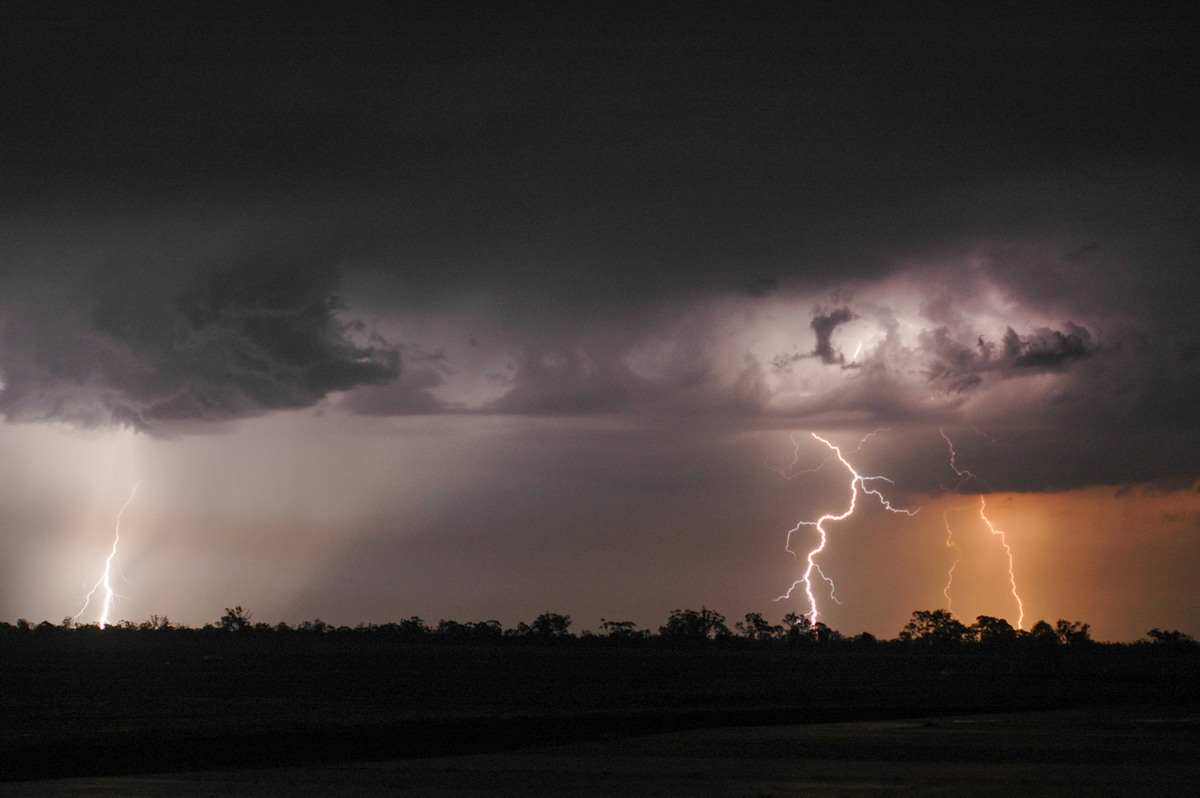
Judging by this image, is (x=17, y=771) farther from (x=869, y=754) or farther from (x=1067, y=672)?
(x=1067, y=672)

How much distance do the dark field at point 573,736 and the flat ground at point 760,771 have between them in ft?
0.30

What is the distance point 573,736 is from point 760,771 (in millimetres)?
10812

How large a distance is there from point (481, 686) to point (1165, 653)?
150 metres

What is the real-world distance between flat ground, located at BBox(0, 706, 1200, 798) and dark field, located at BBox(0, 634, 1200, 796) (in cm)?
9

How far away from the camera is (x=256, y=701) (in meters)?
49.2

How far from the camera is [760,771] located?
27141 millimetres

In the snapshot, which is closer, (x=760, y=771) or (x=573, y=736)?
(x=760, y=771)

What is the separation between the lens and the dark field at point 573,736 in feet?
82.9

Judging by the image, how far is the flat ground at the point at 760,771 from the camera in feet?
77.4

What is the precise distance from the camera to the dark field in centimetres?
2527

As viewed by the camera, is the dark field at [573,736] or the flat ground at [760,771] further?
the dark field at [573,736]

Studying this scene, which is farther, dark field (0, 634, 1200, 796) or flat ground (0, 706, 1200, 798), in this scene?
dark field (0, 634, 1200, 796)

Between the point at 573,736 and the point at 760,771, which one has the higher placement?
the point at 573,736

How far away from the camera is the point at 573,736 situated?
36688 millimetres
